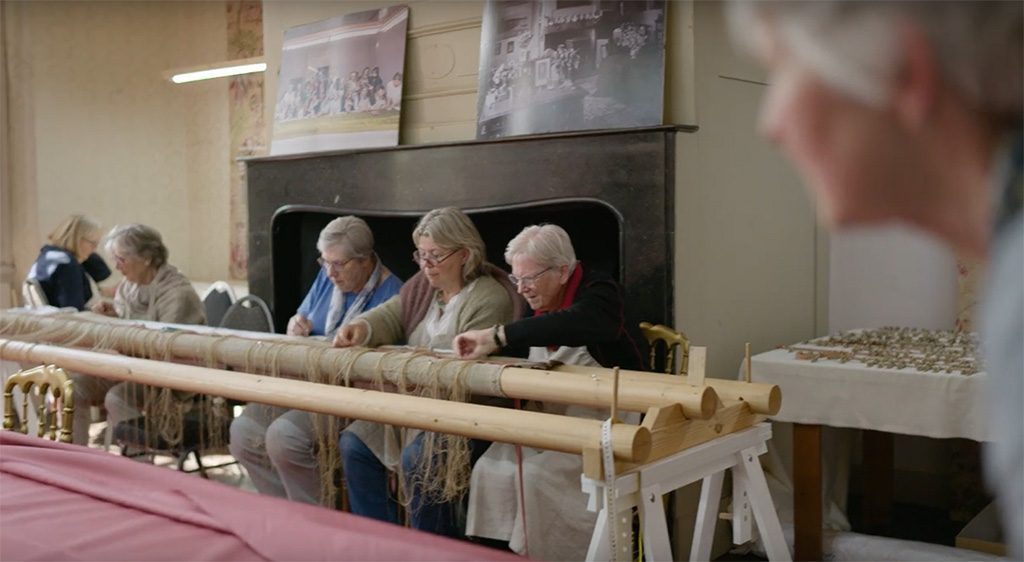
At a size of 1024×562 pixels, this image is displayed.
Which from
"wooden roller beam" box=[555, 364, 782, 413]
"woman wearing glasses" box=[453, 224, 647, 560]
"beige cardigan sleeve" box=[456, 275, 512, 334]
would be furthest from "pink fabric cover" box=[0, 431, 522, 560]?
"beige cardigan sleeve" box=[456, 275, 512, 334]

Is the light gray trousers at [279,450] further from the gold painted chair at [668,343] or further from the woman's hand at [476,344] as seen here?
the gold painted chair at [668,343]

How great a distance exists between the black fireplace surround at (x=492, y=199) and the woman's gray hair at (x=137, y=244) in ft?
1.19

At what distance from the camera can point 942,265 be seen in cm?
319

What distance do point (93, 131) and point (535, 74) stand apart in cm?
386

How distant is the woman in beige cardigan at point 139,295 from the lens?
350 cm

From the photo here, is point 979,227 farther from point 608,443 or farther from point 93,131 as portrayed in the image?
point 93,131

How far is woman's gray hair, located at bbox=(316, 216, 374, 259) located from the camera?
3078mm

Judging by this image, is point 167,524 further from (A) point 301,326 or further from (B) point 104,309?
(B) point 104,309

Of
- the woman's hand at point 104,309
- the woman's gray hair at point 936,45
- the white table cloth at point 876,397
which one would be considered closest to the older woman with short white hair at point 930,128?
the woman's gray hair at point 936,45

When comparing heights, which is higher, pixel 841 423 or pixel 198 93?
pixel 198 93

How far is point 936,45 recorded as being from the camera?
1.54ft

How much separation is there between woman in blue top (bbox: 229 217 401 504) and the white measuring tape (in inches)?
49.3

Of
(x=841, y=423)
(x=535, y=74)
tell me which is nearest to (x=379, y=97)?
(x=535, y=74)

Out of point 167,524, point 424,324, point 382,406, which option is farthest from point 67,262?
point 167,524
